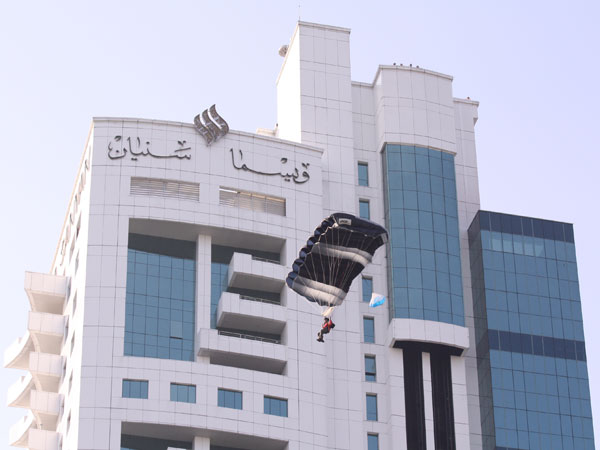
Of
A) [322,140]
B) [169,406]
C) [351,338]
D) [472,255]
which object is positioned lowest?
[169,406]

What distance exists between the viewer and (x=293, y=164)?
110 metres

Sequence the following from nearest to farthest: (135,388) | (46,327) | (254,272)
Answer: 1. (135,388)
2. (254,272)
3. (46,327)

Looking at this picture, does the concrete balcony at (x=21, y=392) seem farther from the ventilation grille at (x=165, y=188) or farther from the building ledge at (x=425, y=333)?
the building ledge at (x=425, y=333)

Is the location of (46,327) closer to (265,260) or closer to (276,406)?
(265,260)

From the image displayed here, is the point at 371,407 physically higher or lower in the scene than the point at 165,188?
lower

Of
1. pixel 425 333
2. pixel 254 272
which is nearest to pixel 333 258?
pixel 254 272

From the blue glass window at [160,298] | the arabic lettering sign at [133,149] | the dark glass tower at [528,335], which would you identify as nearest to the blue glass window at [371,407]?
the dark glass tower at [528,335]

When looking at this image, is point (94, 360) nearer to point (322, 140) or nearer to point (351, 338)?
point (351, 338)

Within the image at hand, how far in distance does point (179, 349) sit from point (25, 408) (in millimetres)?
23408

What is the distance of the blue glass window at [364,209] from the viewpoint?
112 m

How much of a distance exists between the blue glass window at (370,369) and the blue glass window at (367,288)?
478 centimetres

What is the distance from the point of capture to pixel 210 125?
4267 inches

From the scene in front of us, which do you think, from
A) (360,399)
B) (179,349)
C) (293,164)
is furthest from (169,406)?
(293,164)

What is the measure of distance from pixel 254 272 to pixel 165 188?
9497 mm
